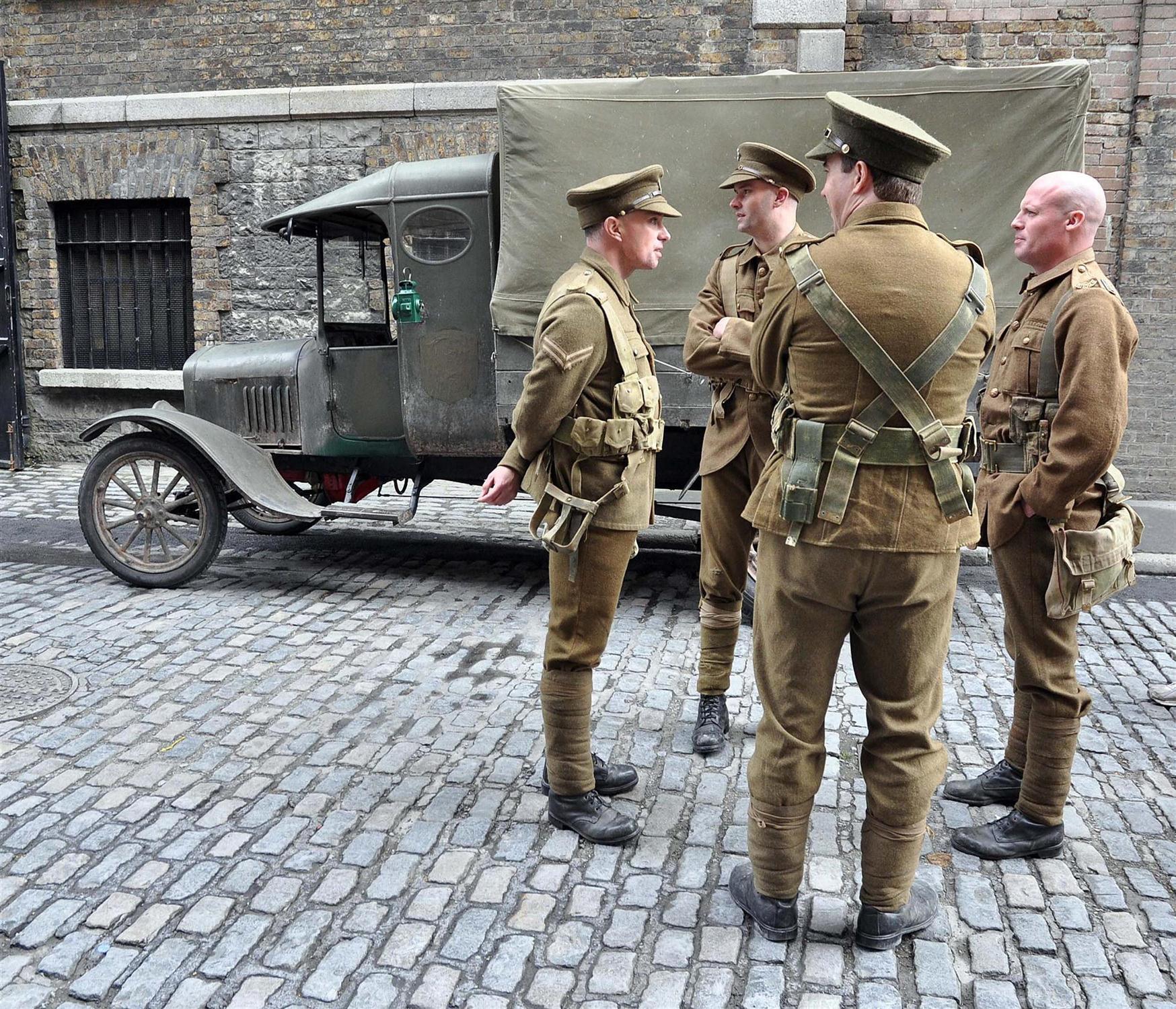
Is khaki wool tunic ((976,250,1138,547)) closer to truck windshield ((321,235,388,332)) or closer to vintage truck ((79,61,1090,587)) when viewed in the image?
vintage truck ((79,61,1090,587))

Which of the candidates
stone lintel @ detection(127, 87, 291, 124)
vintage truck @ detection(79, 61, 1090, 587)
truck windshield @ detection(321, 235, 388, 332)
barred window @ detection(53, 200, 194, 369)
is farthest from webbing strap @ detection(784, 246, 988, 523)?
barred window @ detection(53, 200, 194, 369)

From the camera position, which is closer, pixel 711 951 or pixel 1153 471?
pixel 711 951

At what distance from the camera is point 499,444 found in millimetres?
5902

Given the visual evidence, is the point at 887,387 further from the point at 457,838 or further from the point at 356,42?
the point at 356,42

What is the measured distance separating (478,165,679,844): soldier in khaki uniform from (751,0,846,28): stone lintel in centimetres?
664

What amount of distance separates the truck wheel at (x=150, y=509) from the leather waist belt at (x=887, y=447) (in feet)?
14.6

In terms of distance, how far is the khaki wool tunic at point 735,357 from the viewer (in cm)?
368

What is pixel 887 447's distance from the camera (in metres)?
2.43

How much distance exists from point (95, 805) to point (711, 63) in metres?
7.89

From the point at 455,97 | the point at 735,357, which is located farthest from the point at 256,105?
the point at 735,357

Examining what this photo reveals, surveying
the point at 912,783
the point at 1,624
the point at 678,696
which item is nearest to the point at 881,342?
the point at 912,783

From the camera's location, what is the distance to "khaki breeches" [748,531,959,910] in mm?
2492

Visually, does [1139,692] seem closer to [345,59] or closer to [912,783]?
[912,783]

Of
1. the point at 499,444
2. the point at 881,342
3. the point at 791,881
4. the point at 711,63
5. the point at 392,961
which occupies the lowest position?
the point at 392,961
